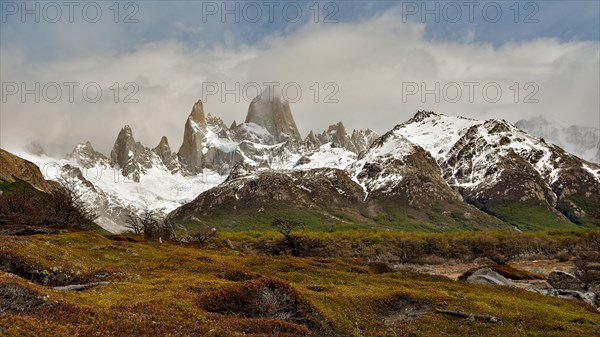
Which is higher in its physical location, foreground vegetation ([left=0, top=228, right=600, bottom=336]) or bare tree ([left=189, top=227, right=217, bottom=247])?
foreground vegetation ([left=0, top=228, right=600, bottom=336])

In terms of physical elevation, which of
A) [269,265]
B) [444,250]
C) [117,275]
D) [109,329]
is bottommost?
[444,250]

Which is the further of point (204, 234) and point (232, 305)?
point (204, 234)

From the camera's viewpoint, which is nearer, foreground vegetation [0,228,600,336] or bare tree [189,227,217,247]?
foreground vegetation [0,228,600,336]

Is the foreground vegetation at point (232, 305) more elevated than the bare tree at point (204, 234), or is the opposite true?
the foreground vegetation at point (232, 305)

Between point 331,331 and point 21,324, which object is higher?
point 21,324

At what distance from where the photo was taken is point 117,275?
36000mm

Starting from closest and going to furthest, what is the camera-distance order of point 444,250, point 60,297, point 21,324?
point 21,324 < point 60,297 < point 444,250

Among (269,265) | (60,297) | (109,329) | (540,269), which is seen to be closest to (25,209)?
(269,265)

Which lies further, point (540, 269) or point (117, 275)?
point (540, 269)

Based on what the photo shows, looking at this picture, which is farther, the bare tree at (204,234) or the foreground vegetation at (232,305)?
the bare tree at (204,234)

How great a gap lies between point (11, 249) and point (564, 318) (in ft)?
125

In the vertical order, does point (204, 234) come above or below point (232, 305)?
below

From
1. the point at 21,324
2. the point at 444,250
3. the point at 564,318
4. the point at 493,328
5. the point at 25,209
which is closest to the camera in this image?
the point at 21,324

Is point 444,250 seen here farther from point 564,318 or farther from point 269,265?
point 564,318
